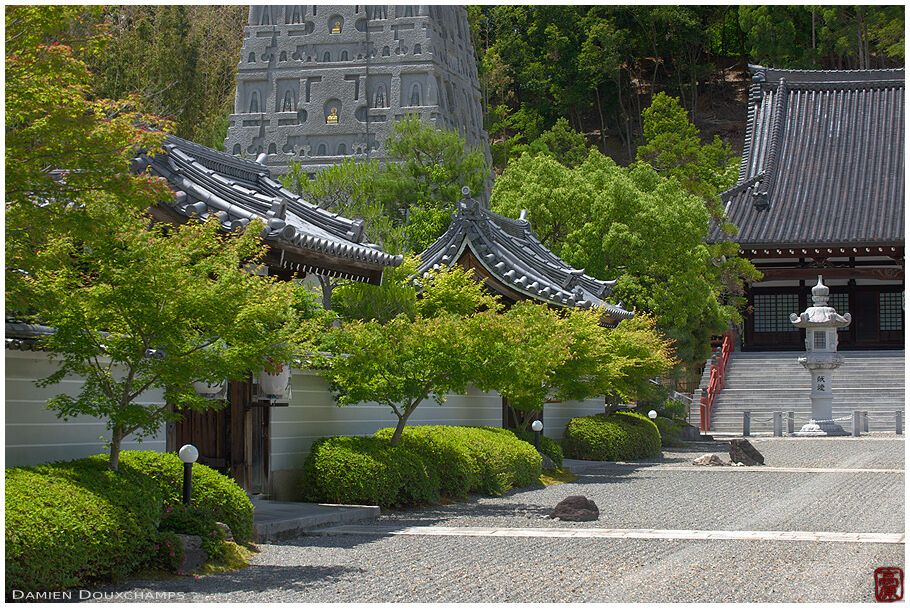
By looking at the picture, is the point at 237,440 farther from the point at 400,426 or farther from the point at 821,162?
the point at 821,162

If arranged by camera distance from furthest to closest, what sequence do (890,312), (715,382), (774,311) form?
(774,311)
(890,312)
(715,382)

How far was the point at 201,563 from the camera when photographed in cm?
980

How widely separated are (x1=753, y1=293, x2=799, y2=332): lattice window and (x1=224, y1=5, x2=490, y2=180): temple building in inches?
577

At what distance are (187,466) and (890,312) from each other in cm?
3911

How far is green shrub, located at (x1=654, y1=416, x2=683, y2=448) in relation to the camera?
3025 centimetres

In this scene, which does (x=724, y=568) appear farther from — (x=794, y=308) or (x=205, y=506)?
(x=794, y=308)

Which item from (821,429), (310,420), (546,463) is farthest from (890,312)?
(310,420)

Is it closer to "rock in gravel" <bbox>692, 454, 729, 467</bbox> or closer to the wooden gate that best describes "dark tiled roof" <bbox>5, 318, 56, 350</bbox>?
the wooden gate

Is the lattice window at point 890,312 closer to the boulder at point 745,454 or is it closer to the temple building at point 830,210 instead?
the temple building at point 830,210

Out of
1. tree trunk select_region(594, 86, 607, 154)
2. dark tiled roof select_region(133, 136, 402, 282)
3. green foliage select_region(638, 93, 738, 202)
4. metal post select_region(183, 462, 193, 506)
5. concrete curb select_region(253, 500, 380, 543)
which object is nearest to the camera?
metal post select_region(183, 462, 193, 506)

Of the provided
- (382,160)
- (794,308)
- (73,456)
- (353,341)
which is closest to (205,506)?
(73,456)

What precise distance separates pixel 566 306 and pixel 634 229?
6.97 m

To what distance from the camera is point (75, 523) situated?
8.49 metres

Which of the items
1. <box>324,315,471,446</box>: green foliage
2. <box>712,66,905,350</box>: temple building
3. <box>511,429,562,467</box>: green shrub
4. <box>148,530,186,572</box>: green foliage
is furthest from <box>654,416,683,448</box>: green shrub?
<box>148,530,186,572</box>: green foliage
